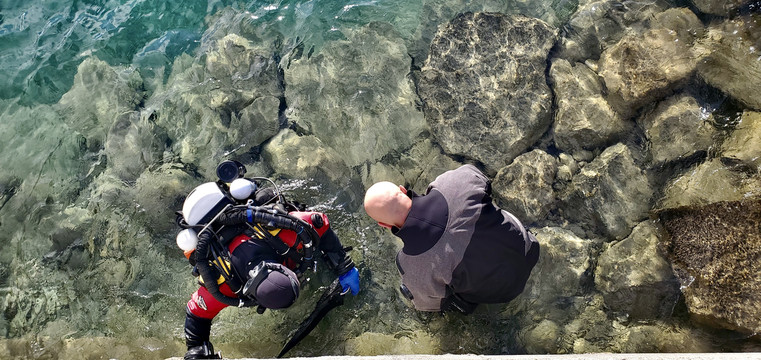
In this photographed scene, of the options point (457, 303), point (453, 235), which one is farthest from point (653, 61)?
point (457, 303)

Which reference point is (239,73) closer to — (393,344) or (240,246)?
(240,246)

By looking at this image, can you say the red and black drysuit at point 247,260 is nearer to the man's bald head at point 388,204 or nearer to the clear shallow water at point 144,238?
the clear shallow water at point 144,238

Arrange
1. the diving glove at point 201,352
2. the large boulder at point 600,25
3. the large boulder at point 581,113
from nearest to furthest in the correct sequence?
1. the diving glove at point 201,352
2. the large boulder at point 581,113
3. the large boulder at point 600,25

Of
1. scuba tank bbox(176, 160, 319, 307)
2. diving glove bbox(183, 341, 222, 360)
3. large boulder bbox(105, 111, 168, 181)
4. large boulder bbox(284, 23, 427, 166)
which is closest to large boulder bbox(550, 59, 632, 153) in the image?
large boulder bbox(284, 23, 427, 166)

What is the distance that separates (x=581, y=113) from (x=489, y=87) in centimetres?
93

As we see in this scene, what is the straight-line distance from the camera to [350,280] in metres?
4.35

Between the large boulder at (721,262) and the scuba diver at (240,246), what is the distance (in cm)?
291

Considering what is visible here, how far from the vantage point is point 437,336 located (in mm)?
4305

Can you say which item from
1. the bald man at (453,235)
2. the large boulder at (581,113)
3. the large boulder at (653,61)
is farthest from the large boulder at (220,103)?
the large boulder at (653,61)

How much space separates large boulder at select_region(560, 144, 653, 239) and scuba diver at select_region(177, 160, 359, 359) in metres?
2.36

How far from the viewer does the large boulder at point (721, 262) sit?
11.4ft

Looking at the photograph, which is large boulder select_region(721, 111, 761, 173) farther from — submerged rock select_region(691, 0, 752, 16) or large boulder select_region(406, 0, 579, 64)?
large boulder select_region(406, 0, 579, 64)

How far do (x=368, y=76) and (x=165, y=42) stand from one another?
2952 mm

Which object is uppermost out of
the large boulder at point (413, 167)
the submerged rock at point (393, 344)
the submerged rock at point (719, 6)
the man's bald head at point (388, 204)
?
the submerged rock at point (719, 6)
